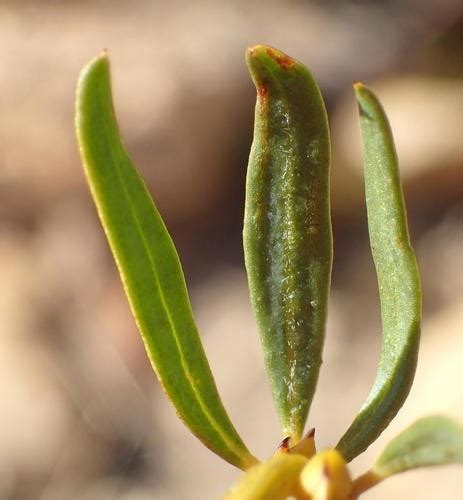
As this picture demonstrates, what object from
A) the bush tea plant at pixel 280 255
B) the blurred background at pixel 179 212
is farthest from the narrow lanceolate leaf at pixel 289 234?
the blurred background at pixel 179 212

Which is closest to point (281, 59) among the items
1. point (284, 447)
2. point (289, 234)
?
point (289, 234)

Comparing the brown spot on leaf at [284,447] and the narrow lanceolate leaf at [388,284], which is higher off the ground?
the narrow lanceolate leaf at [388,284]

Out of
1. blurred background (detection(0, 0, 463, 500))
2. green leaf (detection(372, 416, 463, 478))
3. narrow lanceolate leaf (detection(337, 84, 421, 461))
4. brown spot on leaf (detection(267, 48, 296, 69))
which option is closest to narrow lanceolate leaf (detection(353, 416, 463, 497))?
green leaf (detection(372, 416, 463, 478))

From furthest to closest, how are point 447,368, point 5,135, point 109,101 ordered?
point 5,135, point 447,368, point 109,101

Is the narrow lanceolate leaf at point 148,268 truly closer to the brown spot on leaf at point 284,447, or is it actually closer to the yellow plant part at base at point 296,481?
the brown spot on leaf at point 284,447

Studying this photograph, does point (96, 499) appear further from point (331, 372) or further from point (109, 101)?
point (109, 101)

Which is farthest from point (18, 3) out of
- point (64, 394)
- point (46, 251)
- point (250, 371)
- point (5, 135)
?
point (250, 371)
